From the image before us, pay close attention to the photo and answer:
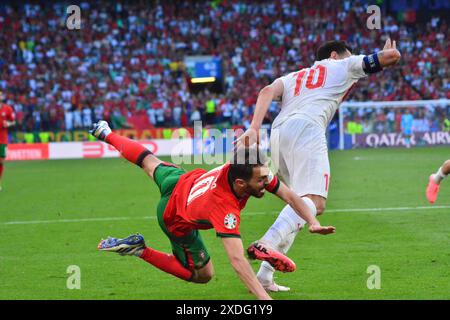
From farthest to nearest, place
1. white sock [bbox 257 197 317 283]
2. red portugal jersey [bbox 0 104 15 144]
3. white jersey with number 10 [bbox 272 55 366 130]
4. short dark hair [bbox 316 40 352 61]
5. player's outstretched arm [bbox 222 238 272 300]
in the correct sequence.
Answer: red portugal jersey [bbox 0 104 15 144]
short dark hair [bbox 316 40 352 61]
white jersey with number 10 [bbox 272 55 366 130]
white sock [bbox 257 197 317 283]
player's outstretched arm [bbox 222 238 272 300]

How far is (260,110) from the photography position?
24.6 feet

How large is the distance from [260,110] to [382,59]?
125 cm

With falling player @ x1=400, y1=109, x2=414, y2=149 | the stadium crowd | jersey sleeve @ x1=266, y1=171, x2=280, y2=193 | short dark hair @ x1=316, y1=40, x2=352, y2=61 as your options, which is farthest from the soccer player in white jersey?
the stadium crowd

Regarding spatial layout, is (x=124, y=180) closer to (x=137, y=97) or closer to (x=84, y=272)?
(x=84, y=272)

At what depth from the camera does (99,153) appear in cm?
3250

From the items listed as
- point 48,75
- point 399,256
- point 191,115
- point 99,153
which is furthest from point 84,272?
point 48,75

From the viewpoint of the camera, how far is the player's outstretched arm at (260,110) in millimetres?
6840

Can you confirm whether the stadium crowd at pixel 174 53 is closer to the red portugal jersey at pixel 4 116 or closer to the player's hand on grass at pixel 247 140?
the red portugal jersey at pixel 4 116

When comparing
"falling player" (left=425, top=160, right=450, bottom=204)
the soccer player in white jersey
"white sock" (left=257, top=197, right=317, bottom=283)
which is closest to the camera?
"white sock" (left=257, top=197, right=317, bottom=283)

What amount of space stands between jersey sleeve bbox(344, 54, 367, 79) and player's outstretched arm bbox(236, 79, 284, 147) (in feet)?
2.23

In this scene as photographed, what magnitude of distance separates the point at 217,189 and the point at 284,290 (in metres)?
1.47

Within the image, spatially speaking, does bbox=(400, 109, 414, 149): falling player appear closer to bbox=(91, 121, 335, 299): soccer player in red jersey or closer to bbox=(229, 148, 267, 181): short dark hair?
bbox=(91, 121, 335, 299): soccer player in red jersey

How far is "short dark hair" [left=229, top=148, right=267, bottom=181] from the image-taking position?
653 cm

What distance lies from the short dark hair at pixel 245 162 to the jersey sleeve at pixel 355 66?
6.24 feet
